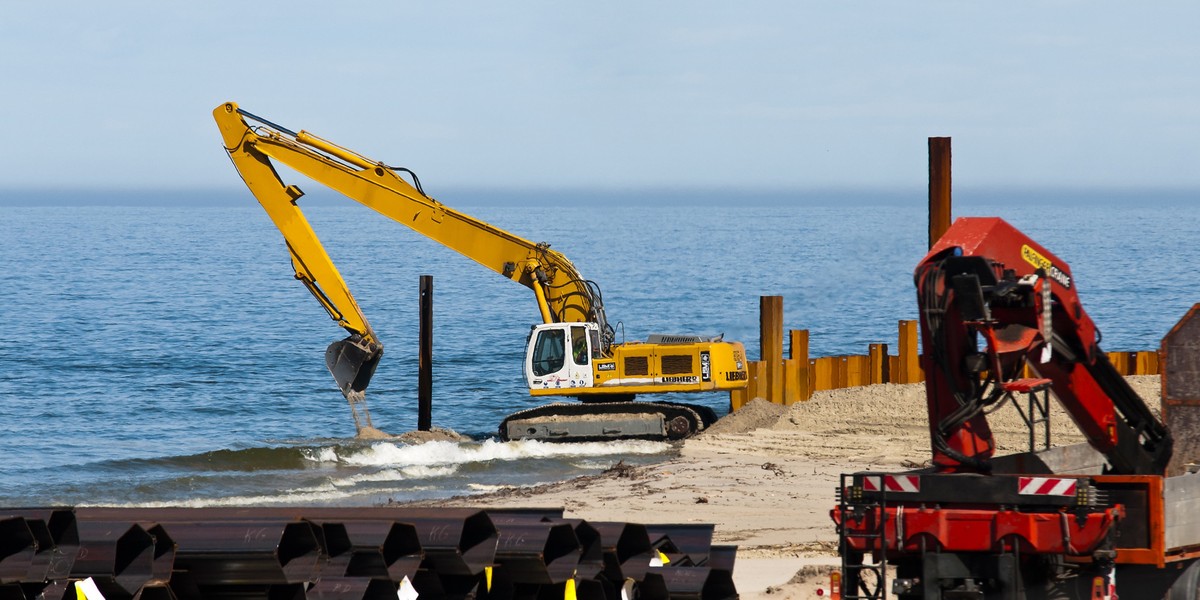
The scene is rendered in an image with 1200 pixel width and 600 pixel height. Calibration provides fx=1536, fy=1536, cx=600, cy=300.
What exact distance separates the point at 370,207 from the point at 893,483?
17.9 meters

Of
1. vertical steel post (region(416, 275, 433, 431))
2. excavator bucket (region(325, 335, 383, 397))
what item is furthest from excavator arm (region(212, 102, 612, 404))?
vertical steel post (region(416, 275, 433, 431))

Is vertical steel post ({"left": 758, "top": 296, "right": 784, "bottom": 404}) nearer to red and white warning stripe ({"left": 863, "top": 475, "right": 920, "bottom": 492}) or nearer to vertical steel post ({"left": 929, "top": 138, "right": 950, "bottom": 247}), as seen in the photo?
vertical steel post ({"left": 929, "top": 138, "right": 950, "bottom": 247})

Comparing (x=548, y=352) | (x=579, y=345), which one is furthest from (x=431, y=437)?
(x=579, y=345)

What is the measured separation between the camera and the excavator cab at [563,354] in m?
26.6

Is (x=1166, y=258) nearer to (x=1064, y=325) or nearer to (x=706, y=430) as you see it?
(x=706, y=430)

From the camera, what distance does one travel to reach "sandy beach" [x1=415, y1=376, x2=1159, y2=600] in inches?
606

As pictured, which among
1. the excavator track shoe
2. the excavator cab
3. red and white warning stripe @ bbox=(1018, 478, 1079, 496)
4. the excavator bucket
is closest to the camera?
red and white warning stripe @ bbox=(1018, 478, 1079, 496)

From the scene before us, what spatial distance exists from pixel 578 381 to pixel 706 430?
2376mm

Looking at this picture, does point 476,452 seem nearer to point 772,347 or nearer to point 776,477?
point 772,347

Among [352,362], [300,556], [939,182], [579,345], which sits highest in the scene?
[939,182]

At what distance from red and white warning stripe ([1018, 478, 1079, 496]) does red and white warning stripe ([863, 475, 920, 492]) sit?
713mm

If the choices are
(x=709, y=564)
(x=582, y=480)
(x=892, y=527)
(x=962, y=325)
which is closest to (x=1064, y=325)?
(x=962, y=325)

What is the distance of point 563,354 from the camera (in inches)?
1051

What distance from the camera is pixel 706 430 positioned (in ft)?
87.0
